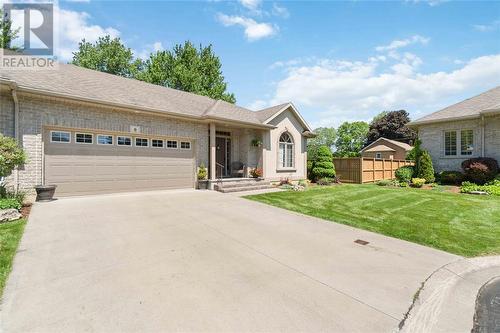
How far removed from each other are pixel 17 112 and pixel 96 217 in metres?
5.11

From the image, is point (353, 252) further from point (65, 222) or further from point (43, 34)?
point (43, 34)

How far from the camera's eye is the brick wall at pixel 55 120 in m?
8.07

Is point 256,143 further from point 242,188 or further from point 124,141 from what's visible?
point 124,141

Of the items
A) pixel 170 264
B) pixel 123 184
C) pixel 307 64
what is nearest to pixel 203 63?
pixel 307 64

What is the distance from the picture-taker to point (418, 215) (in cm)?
757

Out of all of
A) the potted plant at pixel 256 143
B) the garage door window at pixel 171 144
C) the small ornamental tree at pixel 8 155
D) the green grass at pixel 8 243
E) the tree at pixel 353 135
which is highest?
the tree at pixel 353 135

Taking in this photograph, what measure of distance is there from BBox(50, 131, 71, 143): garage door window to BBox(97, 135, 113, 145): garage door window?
3.28 ft

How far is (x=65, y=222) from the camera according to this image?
19.3 feet

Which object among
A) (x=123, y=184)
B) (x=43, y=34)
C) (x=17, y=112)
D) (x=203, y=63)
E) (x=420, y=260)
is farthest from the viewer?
(x=203, y=63)

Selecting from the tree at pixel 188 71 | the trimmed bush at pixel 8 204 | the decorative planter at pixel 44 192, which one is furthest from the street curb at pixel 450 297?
the tree at pixel 188 71

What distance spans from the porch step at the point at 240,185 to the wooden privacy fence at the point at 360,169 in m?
6.81

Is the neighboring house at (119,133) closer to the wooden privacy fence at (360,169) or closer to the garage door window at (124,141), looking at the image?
the garage door window at (124,141)

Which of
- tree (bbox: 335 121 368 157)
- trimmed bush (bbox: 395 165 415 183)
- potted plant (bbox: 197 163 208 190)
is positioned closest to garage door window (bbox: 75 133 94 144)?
potted plant (bbox: 197 163 208 190)

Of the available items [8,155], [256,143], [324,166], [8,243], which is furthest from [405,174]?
[8,155]
